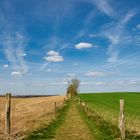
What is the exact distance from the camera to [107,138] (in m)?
17.3

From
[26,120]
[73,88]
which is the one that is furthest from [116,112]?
[73,88]

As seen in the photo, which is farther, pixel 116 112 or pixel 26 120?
pixel 116 112

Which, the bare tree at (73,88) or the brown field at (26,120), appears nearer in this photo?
the brown field at (26,120)

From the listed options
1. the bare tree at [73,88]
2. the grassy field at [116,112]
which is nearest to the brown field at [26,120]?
the grassy field at [116,112]

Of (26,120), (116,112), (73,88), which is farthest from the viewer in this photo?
(73,88)

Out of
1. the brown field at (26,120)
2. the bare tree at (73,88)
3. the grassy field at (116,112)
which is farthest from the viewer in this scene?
the bare tree at (73,88)

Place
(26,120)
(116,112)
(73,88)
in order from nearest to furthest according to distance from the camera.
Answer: (26,120)
(116,112)
(73,88)

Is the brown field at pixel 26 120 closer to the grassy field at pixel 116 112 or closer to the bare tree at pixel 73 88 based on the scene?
the grassy field at pixel 116 112

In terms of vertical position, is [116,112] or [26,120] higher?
[116,112]

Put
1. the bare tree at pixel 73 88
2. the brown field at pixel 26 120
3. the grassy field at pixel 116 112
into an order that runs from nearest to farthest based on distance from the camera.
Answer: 1. the brown field at pixel 26 120
2. the grassy field at pixel 116 112
3. the bare tree at pixel 73 88

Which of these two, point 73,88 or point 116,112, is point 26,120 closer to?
point 116,112

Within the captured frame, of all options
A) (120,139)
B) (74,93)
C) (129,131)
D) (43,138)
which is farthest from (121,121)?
(74,93)

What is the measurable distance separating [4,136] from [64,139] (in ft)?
11.1

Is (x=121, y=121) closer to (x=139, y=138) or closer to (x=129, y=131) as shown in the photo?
(x=139, y=138)
